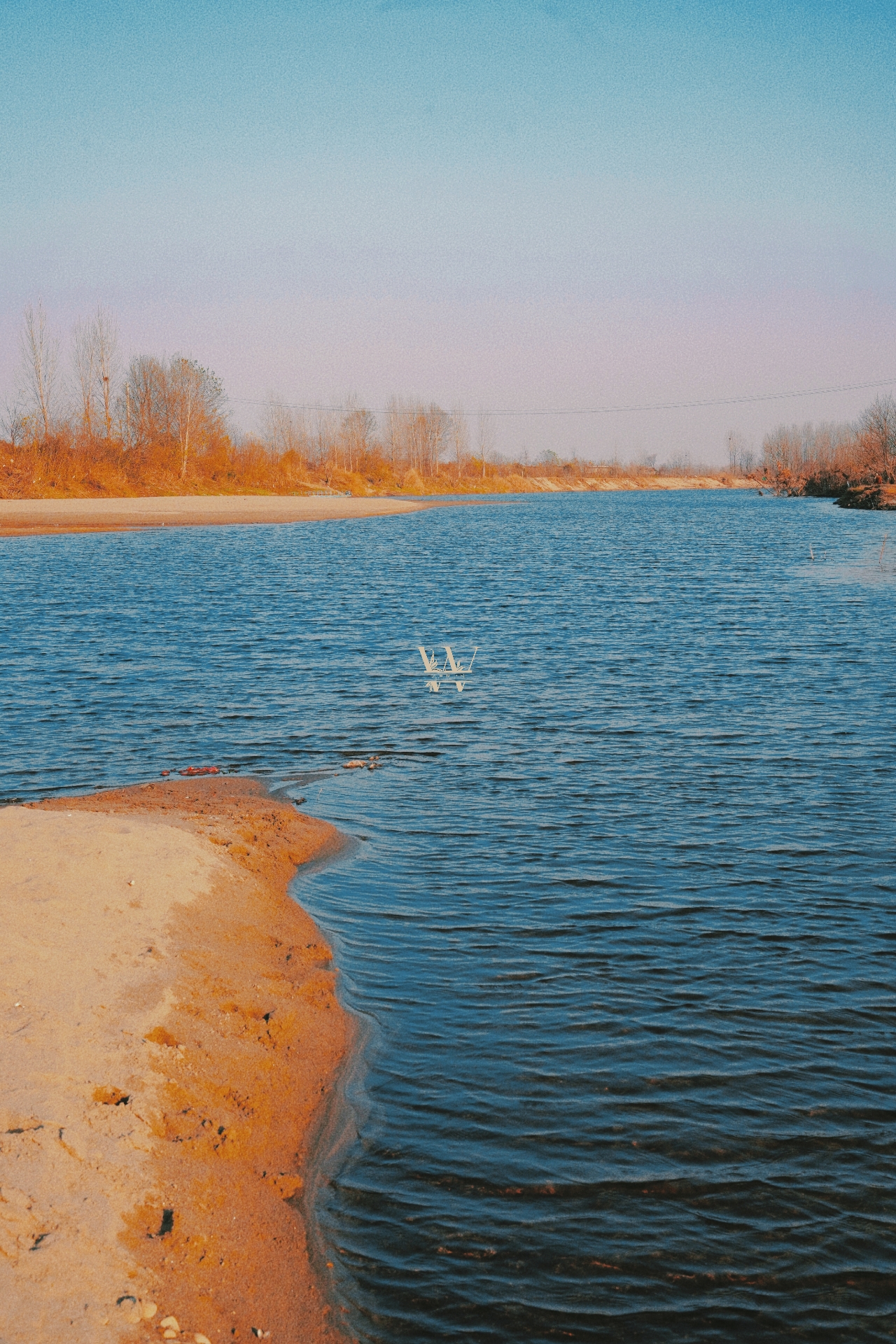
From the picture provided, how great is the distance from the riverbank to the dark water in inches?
14.0

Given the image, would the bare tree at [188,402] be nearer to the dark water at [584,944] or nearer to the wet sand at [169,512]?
the wet sand at [169,512]

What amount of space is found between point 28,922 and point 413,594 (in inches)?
1088

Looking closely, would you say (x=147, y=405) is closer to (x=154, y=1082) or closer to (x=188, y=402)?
(x=188, y=402)

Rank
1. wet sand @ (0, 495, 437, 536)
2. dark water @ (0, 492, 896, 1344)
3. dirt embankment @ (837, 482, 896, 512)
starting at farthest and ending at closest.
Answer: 1. dirt embankment @ (837, 482, 896, 512)
2. wet sand @ (0, 495, 437, 536)
3. dark water @ (0, 492, 896, 1344)

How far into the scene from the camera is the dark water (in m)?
4.83

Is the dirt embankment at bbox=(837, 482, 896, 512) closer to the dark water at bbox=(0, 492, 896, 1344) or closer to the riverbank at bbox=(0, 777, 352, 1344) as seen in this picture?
the dark water at bbox=(0, 492, 896, 1344)

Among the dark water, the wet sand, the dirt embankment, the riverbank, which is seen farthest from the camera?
the dirt embankment

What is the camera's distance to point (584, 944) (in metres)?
8.05

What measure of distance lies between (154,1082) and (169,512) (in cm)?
8008

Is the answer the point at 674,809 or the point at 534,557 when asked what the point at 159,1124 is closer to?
the point at 674,809

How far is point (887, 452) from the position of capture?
333 ft


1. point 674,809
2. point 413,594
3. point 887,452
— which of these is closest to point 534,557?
point 413,594

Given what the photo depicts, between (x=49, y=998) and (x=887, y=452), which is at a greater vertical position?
(x=887, y=452)

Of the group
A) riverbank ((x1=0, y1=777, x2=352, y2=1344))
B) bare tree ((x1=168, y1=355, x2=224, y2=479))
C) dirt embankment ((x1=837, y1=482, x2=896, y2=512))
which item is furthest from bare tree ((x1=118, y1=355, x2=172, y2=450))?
riverbank ((x1=0, y1=777, x2=352, y2=1344))
